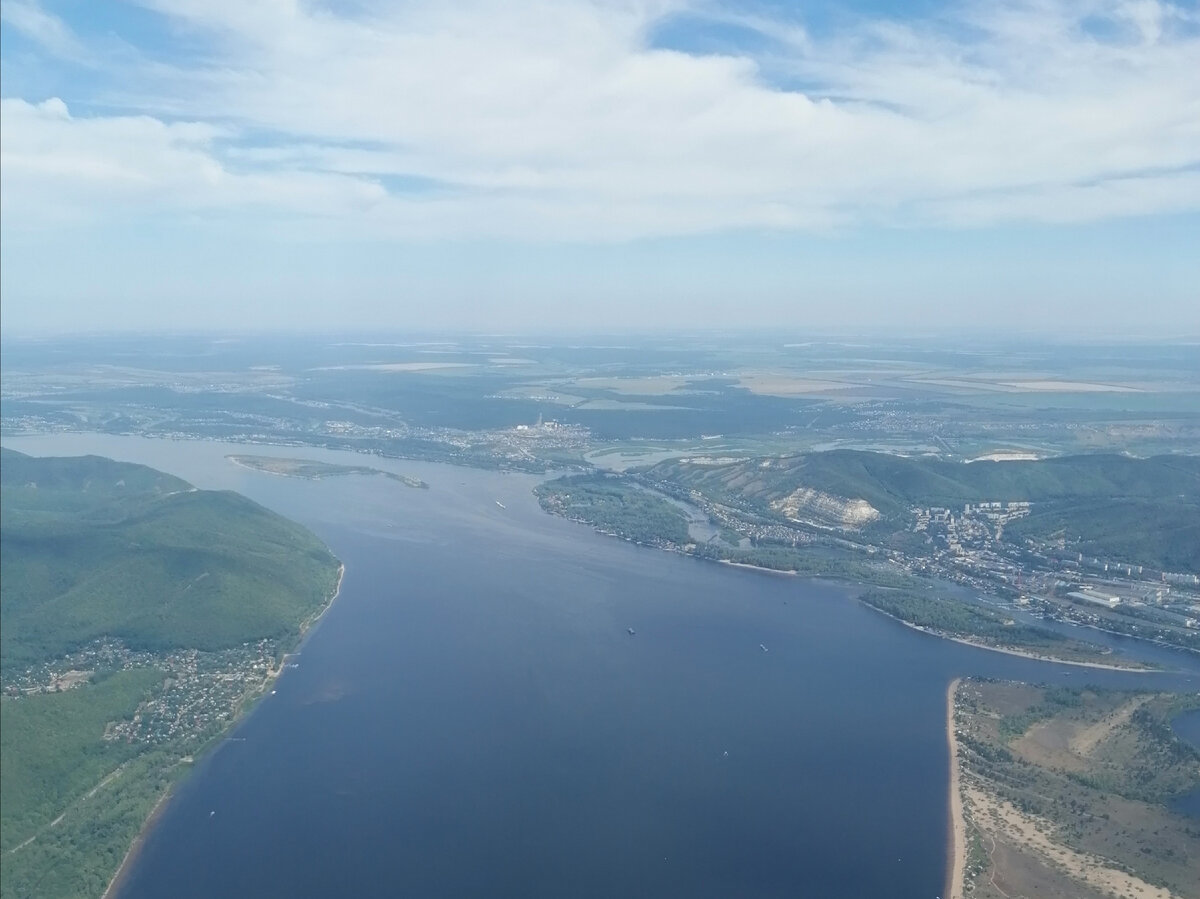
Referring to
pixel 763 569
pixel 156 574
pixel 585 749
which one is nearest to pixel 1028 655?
pixel 763 569

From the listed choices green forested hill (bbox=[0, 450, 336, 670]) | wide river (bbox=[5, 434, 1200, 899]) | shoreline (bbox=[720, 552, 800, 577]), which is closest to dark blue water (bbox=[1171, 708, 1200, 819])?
wide river (bbox=[5, 434, 1200, 899])

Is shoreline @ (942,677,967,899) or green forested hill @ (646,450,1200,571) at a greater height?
green forested hill @ (646,450,1200,571)

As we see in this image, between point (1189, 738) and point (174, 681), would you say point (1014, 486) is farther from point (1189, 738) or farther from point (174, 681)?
point (174, 681)

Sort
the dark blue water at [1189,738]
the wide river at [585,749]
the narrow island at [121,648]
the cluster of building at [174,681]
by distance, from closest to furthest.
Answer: the wide river at [585,749], the narrow island at [121,648], the dark blue water at [1189,738], the cluster of building at [174,681]

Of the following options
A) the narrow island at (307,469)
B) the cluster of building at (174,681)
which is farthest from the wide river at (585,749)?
the narrow island at (307,469)

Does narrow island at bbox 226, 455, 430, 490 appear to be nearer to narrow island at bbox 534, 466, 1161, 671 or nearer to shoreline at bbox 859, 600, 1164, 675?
narrow island at bbox 534, 466, 1161, 671

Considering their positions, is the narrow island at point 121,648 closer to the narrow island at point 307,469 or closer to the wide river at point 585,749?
the wide river at point 585,749
